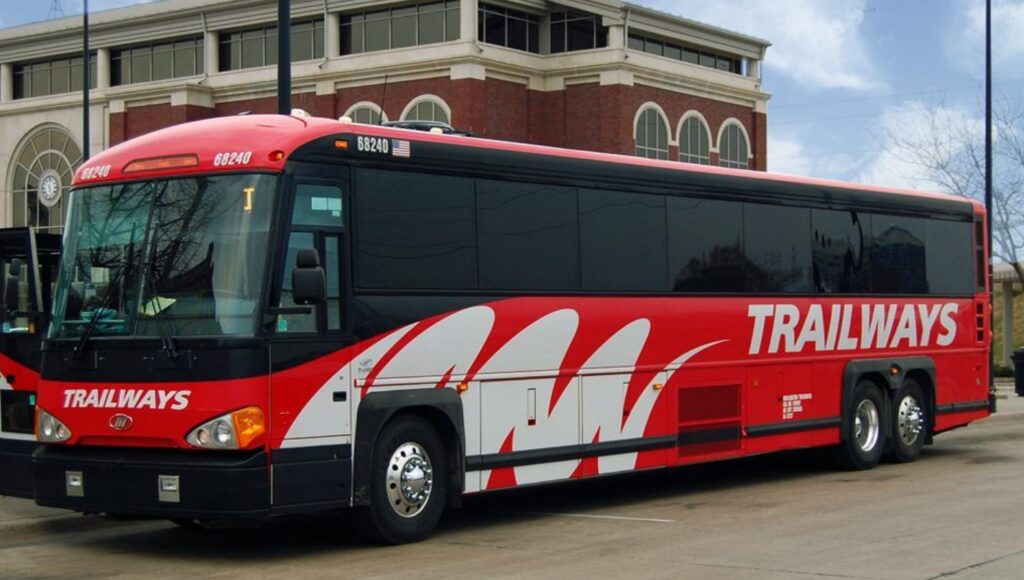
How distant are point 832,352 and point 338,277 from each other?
25.7 ft

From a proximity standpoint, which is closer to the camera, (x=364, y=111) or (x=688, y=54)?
(x=364, y=111)

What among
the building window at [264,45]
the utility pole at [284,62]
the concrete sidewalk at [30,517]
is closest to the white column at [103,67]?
the building window at [264,45]

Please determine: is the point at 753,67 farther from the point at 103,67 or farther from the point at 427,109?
the point at 103,67

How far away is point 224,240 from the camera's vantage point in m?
11.1

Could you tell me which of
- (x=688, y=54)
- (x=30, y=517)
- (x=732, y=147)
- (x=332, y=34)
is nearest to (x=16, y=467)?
(x=30, y=517)

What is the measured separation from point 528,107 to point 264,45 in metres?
13.5

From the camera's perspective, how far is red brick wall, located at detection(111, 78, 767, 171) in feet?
209

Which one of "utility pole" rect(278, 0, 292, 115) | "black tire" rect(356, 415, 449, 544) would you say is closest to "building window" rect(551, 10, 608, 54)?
"utility pole" rect(278, 0, 292, 115)

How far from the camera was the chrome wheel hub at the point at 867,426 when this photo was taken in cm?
1788

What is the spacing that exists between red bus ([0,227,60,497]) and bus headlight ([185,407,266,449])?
252cm

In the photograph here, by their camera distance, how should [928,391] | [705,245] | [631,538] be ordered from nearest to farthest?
[631,538] < [705,245] < [928,391]

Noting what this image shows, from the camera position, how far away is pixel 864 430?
1800 cm

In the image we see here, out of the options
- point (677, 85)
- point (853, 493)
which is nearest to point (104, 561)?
point (853, 493)

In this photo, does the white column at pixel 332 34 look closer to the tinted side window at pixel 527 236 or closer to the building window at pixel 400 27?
the building window at pixel 400 27
